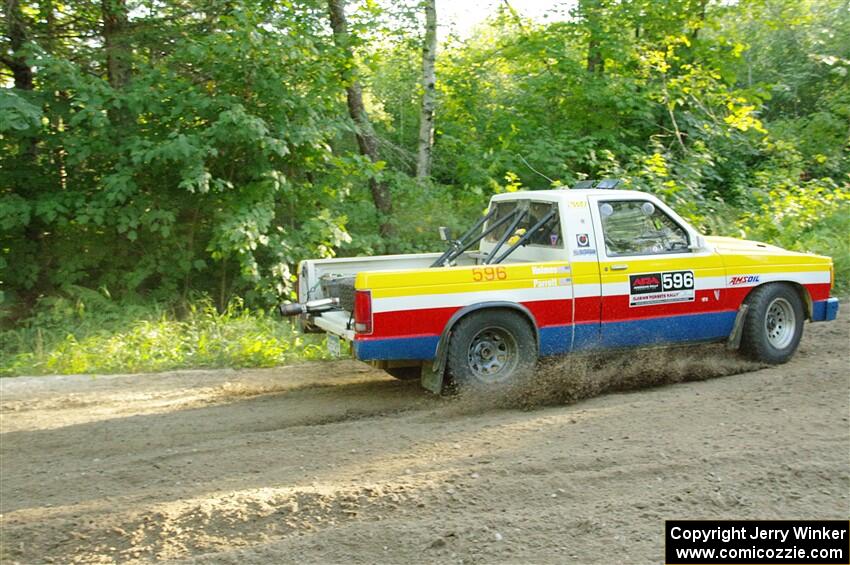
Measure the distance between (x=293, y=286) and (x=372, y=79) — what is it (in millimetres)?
8580

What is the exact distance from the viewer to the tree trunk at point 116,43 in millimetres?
11305

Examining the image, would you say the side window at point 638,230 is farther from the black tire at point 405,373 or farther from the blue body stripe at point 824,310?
the black tire at point 405,373

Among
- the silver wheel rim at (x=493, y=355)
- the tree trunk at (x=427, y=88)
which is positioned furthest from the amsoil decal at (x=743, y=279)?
the tree trunk at (x=427, y=88)

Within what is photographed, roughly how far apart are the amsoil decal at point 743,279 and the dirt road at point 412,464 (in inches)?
32.7

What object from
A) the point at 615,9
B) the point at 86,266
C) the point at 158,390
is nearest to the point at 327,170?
the point at 86,266

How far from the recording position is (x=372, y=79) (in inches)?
744

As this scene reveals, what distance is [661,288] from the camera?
773cm

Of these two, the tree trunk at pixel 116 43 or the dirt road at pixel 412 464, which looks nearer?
the dirt road at pixel 412 464

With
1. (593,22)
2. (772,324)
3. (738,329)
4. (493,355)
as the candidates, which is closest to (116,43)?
(493,355)

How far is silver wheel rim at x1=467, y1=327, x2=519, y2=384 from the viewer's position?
719 cm

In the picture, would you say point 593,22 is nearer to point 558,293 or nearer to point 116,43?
point 116,43

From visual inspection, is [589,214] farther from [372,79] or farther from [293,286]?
[372,79]

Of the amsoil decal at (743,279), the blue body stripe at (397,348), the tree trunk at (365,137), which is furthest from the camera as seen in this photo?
the tree trunk at (365,137)

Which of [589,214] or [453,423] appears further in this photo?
[589,214]
